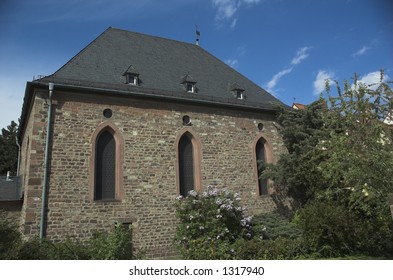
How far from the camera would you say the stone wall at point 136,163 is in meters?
11.5

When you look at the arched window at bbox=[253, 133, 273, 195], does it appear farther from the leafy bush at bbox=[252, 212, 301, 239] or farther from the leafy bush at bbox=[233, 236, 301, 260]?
the leafy bush at bbox=[233, 236, 301, 260]

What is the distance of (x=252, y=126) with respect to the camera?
15930 millimetres

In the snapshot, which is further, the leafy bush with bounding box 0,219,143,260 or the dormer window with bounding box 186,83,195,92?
the dormer window with bounding box 186,83,195,92

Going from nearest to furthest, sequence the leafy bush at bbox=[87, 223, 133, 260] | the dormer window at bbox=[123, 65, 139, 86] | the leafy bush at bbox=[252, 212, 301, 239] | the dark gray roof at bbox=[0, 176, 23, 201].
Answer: the leafy bush at bbox=[87, 223, 133, 260]
the dark gray roof at bbox=[0, 176, 23, 201]
the leafy bush at bbox=[252, 212, 301, 239]
the dormer window at bbox=[123, 65, 139, 86]

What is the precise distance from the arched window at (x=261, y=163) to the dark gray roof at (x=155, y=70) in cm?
181

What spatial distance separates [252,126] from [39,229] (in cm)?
977

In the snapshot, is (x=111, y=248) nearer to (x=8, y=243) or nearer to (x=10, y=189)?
(x=8, y=243)

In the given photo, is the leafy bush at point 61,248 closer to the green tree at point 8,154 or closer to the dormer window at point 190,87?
the dormer window at point 190,87

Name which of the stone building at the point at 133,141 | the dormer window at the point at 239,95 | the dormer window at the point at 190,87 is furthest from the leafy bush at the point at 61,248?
the dormer window at the point at 239,95

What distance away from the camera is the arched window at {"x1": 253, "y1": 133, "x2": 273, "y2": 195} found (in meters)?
15.6

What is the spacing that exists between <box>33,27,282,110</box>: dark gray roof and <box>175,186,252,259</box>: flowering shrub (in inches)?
168

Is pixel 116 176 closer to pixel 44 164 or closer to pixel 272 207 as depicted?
pixel 44 164

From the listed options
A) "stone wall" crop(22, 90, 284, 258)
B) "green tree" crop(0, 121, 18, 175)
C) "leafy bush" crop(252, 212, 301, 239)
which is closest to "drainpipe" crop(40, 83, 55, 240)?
"stone wall" crop(22, 90, 284, 258)
